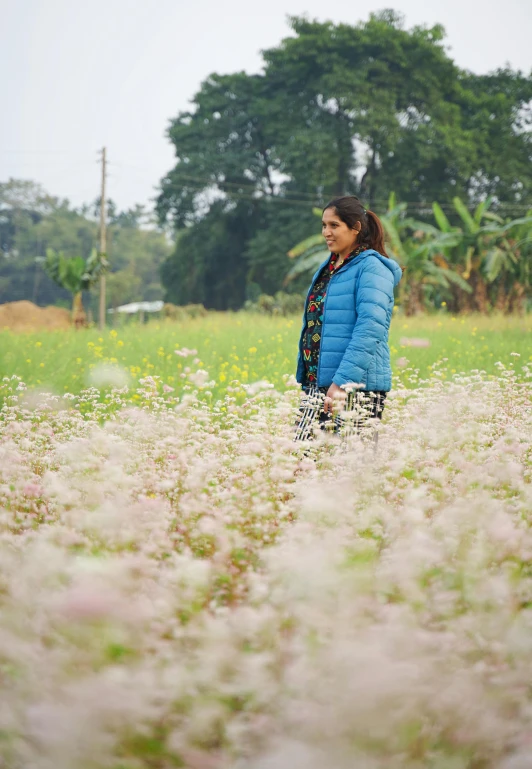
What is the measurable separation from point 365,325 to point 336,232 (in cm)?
47

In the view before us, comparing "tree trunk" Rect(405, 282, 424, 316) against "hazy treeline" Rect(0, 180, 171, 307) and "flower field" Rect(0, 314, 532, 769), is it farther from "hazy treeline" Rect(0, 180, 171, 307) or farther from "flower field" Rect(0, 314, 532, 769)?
"hazy treeline" Rect(0, 180, 171, 307)

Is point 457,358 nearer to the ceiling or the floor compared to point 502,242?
nearer to the floor

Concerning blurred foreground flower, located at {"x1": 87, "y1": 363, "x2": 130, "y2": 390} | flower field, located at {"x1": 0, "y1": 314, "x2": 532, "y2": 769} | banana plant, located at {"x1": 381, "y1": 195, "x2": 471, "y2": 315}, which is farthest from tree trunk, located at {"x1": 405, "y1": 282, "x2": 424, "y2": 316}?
flower field, located at {"x1": 0, "y1": 314, "x2": 532, "y2": 769}

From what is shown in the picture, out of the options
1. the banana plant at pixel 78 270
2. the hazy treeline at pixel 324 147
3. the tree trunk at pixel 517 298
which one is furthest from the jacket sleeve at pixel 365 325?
the hazy treeline at pixel 324 147

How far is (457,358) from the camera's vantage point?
8.52 metres

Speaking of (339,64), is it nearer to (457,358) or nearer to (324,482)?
(457,358)

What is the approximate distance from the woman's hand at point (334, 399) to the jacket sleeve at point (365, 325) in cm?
5

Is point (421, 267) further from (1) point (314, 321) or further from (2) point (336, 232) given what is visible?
(2) point (336, 232)

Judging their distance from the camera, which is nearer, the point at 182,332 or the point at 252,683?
the point at 252,683

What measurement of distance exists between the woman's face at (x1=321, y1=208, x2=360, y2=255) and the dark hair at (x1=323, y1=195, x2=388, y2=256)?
0.02 meters

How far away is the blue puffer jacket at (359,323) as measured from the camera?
337 centimetres

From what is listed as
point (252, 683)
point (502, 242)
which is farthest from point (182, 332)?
point (252, 683)

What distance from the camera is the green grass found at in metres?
7.16

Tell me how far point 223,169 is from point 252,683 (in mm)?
29921
